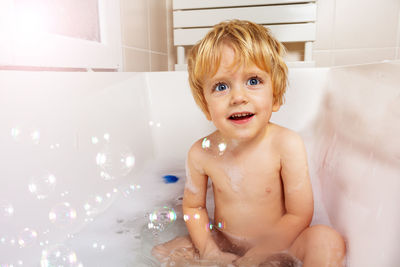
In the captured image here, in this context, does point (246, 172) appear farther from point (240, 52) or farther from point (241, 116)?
point (240, 52)

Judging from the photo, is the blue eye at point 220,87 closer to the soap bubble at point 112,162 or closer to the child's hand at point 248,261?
the child's hand at point 248,261

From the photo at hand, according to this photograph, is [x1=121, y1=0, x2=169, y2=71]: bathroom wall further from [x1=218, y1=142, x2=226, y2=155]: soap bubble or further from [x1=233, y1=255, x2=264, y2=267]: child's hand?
[x1=233, y1=255, x2=264, y2=267]: child's hand

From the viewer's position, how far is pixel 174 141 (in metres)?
1.37

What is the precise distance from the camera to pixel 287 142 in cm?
74

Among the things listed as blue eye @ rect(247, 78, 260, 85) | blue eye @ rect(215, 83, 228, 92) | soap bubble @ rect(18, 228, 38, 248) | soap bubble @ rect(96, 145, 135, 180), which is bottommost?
soap bubble @ rect(18, 228, 38, 248)

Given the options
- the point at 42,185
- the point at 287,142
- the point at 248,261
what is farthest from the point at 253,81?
the point at 42,185

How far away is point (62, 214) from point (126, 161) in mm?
369

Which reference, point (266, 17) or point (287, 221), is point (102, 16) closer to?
point (266, 17)

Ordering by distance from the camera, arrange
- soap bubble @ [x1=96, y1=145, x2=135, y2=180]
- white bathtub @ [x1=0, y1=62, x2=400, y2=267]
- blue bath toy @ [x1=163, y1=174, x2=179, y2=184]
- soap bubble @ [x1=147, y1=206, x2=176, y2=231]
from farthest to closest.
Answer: blue bath toy @ [x1=163, y1=174, x2=179, y2=184]
soap bubble @ [x1=96, y1=145, x2=135, y2=180]
soap bubble @ [x1=147, y1=206, x2=176, y2=231]
white bathtub @ [x1=0, y1=62, x2=400, y2=267]

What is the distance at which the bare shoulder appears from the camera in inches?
29.0

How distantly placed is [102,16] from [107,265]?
1059mm

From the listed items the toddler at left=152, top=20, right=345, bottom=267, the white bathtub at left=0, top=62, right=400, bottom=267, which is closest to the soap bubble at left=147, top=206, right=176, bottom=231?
the white bathtub at left=0, top=62, right=400, bottom=267

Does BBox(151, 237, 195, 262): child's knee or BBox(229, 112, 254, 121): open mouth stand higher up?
BBox(229, 112, 254, 121): open mouth

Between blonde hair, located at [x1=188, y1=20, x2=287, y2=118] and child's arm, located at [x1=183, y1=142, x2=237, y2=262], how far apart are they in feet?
0.55
